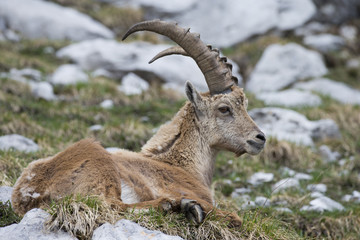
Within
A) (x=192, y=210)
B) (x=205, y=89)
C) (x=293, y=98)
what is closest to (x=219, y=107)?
(x=192, y=210)

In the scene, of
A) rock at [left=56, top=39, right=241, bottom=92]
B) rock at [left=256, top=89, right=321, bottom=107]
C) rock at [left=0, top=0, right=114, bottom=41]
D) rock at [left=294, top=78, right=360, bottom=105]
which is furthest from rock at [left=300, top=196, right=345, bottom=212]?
rock at [left=0, top=0, right=114, bottom=41]

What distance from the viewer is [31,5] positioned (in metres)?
23.0

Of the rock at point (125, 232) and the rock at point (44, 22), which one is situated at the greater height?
the rock at point (125, 232)

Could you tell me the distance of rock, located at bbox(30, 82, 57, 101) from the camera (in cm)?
1462

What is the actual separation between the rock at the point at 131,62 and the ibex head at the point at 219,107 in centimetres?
1018

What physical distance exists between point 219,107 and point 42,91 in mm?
8477

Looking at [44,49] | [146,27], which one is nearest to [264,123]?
[146,27]

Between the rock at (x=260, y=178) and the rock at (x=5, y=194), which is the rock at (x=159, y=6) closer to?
the rock at (x=260, y=178)

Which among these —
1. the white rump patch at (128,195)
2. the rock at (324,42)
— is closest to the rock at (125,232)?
the white rump patch at (128,195)

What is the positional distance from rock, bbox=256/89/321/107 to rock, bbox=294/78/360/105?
1915 millimetres

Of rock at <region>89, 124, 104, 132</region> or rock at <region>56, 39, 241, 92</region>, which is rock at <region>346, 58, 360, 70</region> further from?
rock at <region>89, 124, 104, 132</region>

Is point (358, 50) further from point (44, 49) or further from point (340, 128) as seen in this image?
point (44, 49)

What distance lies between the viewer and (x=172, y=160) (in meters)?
7.46

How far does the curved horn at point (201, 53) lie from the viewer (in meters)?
7.46
